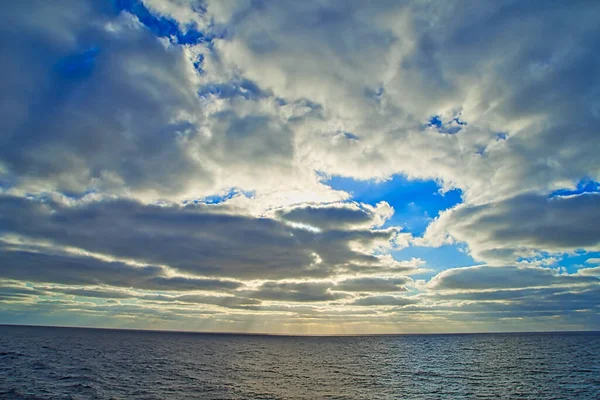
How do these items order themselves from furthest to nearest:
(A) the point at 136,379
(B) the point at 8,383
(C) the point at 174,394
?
(A) the point at 136,379
(B) the point at 8,383
(C) the point at 174,394

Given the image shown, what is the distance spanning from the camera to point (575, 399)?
5262cm

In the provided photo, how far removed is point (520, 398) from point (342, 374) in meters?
33.7

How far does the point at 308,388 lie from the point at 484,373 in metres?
43.8

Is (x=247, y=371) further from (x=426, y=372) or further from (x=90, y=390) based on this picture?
(x=426, y=372)

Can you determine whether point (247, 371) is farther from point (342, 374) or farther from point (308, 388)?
point (308, 388)

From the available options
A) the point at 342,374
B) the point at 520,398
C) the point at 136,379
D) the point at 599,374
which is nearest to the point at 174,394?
the point at 136,379

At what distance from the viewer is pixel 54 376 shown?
64.6 meters

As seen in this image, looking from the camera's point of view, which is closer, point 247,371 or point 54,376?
point 54,376

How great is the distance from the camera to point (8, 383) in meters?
55.7

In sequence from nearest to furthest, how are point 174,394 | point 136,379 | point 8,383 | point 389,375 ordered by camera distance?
point 174,394 → point 8,383 → point 136,379 → point 389,375

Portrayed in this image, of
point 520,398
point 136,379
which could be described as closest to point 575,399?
point 520,398

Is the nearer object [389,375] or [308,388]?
[308,388]

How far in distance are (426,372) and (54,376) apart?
73110 millimetres

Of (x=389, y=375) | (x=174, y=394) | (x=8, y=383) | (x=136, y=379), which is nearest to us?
(x=174, y=394)
